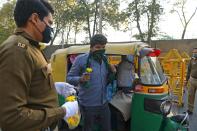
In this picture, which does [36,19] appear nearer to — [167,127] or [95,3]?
[167,127]

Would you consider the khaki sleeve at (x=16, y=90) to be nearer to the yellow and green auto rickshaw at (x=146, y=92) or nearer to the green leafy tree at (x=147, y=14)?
the yellow and green auto rickshaw at (x=146, y=92)

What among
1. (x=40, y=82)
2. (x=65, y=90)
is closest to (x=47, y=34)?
(x=40, y=82)

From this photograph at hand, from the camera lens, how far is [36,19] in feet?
8.29

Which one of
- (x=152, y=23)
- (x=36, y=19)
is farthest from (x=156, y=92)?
(x=152, y=23)

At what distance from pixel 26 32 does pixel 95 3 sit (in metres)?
39.1

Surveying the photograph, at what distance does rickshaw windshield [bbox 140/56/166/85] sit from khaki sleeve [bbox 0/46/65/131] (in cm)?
421

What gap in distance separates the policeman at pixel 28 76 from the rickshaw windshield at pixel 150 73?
3815 mm

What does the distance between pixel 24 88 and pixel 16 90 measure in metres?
0.05

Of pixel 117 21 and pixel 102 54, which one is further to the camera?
pixel 117 21

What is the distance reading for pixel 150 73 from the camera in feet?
21.5

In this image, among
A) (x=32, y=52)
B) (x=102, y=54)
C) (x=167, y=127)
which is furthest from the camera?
(x=167, y=127)

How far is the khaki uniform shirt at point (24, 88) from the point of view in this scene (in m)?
2.25

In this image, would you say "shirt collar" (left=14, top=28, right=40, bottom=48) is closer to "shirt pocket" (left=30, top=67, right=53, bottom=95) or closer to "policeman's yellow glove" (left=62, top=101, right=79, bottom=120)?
"shirt pocket" (left=30, top=67, right=53, bottom=95)

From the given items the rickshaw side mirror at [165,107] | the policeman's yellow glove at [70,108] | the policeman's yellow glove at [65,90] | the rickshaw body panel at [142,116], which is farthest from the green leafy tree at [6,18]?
the policeman's yellow glove at [70,108]
